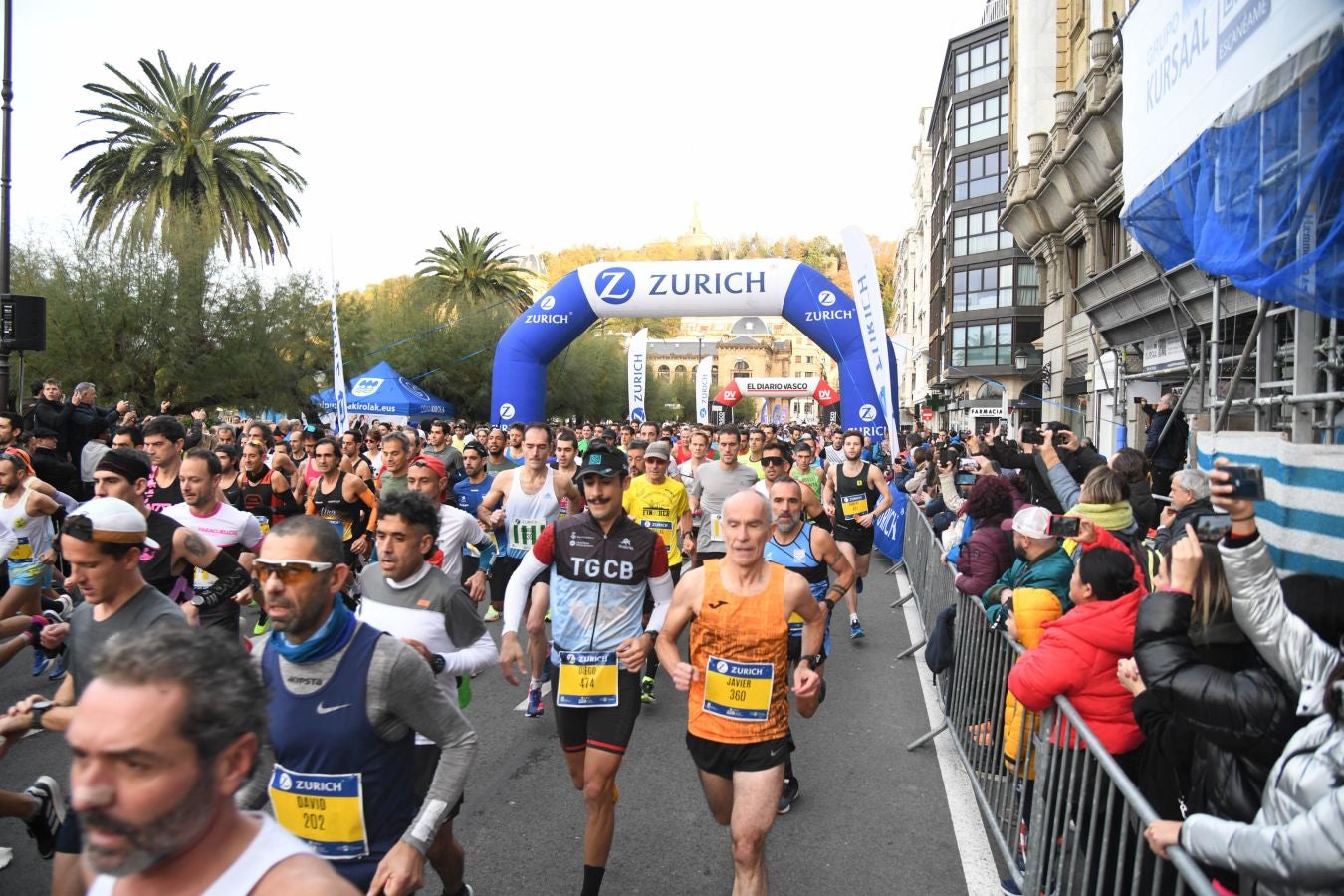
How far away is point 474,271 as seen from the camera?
144 feet

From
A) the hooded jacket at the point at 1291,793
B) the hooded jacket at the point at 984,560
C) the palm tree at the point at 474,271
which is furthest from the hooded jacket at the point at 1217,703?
the palm tree at the point at 474,271

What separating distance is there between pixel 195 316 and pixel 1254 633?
24643 mm

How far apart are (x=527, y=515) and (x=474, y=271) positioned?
129 feet

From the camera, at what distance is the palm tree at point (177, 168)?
24.4 metres

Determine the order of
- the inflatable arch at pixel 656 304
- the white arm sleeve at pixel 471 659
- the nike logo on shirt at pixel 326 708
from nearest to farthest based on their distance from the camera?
the nike logo on shirt at pixel 326 708 → the white arm sleeve at pixel 471 659 → the inflatable arch at pixel 656 304

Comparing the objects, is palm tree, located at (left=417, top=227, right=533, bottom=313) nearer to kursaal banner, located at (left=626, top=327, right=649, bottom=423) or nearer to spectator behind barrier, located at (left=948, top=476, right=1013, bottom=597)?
kursaal banner, located at (left=626, top=327, right=649, bottom=423)

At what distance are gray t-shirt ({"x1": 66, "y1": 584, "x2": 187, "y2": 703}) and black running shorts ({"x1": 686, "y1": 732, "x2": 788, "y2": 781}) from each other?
1967 millimetres

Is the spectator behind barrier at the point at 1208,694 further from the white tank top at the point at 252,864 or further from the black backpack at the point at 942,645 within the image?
the white tank top at the point at 252,864

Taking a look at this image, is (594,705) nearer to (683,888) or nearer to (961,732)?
(683,888)

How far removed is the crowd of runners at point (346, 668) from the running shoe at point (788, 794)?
0.02 m

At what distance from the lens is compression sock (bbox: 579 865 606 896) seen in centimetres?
353

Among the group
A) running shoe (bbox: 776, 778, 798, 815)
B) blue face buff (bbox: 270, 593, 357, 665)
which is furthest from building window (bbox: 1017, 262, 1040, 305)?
blue face buff (bbox: 270, 593, 357, 665)

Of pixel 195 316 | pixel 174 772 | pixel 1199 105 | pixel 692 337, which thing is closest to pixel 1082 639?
pixel 174 772

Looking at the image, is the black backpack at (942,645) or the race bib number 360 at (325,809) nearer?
the race bib number 360 at (325,809)
